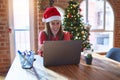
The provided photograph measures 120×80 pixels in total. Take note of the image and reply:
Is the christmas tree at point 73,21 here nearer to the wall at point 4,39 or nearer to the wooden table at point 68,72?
the wall at point 4,39

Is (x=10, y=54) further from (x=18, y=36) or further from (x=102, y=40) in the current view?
(x=102, y=40)

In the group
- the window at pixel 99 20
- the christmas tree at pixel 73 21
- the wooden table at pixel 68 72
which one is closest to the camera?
the wooden table at pixel 68 72

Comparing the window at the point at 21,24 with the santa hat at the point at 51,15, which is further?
the window at the point at 21,24

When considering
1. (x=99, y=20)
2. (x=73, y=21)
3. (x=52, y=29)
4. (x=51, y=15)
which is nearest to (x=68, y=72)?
(x=52, y=29)

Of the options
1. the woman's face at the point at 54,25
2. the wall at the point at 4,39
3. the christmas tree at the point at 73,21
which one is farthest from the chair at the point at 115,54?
the wall at the point at 4,39

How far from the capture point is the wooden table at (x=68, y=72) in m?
1.46

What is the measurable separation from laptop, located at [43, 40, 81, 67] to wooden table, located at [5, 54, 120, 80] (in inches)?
2.2

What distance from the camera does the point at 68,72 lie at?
160cm

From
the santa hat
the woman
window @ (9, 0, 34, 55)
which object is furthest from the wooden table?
window @ (9, 0, 34, 55)

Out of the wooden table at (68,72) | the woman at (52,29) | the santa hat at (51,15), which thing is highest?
the santa hat at (51,15)

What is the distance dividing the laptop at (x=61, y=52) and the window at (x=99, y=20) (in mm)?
3361

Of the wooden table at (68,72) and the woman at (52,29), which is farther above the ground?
the woman at (52,29)

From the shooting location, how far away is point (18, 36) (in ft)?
14.4

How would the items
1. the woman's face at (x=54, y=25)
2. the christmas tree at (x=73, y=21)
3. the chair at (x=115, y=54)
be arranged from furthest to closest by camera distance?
the christmas tree at (x=73, y=21)
the chair at (x=115, y=54)
the woman's face at (x=54, y=25)
